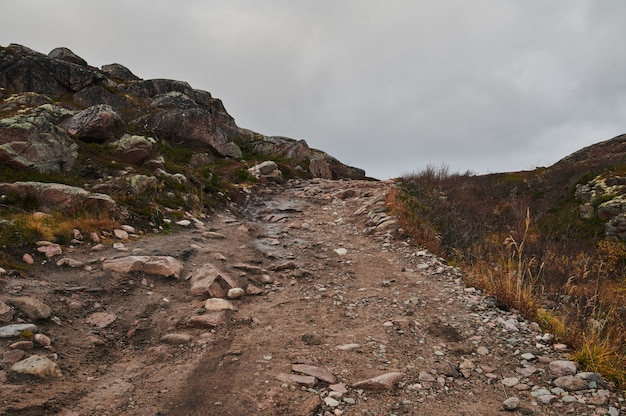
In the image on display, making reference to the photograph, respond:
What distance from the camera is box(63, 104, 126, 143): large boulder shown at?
1556 centimetres

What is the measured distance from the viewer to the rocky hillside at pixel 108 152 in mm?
10477

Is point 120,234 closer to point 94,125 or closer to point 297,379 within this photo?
point 297,379

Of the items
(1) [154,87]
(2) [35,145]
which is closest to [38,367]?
(2) [35,145]

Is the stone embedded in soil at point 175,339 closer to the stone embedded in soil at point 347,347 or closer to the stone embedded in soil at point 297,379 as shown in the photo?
the stone embedded in soil at point 297,379

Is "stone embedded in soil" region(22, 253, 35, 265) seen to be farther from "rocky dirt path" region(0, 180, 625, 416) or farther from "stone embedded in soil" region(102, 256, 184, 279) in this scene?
"stone embedded in soil" region(102, 256, 184, 279)

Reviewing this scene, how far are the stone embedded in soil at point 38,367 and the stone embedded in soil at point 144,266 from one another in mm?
2876

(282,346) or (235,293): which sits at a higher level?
(235,293)

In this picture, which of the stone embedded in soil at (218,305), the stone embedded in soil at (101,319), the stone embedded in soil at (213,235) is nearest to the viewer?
the stone embedded in soil at (101,319)

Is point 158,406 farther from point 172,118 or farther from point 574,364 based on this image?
point 172,118

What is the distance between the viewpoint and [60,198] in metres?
9.38

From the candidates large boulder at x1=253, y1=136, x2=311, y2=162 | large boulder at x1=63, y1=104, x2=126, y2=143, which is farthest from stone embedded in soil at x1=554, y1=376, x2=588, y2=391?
large boulder at x1=253, y1=136, x2=311, y2=162

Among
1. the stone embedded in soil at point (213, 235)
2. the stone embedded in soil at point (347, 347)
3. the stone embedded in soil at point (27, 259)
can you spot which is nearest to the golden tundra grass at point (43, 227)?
the stone embedded in soil at point (27, 259)

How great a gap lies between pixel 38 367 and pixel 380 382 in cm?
353

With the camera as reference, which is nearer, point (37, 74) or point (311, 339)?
point (311, 339)
